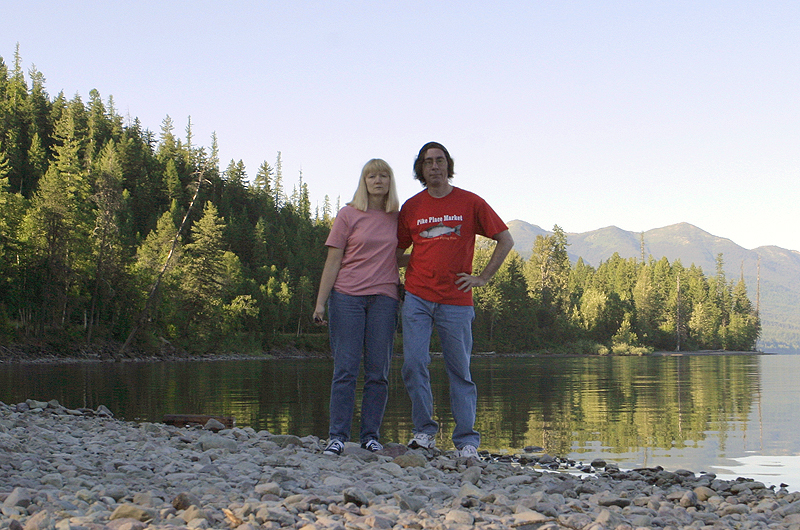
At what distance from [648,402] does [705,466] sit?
22.9 feet

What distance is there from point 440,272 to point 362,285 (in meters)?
0.63

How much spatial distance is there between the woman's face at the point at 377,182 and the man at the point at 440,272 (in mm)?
251

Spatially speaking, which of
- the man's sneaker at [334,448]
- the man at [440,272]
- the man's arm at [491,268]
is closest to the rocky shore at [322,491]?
the man's sneaker at [334,448]

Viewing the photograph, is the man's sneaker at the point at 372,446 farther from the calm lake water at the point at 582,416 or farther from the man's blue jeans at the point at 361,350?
the calm lake water at the point at 582,416

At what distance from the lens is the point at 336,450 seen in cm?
609

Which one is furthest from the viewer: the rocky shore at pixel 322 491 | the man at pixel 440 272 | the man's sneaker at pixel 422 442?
the man's sneaker at pixel 422 442

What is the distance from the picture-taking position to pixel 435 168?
20.4ft

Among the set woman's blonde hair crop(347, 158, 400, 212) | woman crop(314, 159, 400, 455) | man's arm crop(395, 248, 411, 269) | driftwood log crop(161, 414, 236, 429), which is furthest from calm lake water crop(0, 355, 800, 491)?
woman's blonde hair crop(347, 158, 400, 212)

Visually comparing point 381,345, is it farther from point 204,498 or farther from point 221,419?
point 221,419

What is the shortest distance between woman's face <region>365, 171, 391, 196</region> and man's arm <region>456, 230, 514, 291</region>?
3.05ft

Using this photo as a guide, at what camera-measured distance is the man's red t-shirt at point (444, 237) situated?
6156mm

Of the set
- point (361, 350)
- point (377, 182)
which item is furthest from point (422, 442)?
point (377, 182)

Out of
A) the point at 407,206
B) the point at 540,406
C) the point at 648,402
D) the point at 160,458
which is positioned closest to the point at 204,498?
the point at 160,458

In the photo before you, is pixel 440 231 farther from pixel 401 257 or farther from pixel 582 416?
pixel 582 416
